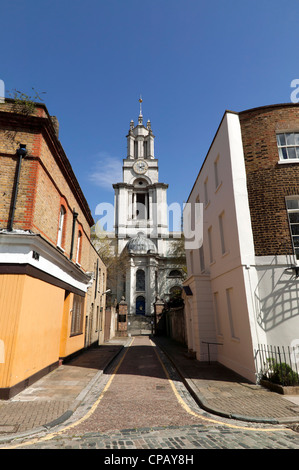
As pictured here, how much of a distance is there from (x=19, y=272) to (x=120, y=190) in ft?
163

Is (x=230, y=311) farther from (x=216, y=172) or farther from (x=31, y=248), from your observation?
(x=31, y=248)

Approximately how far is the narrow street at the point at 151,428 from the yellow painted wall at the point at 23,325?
206cm

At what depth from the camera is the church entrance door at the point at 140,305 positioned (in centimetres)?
4459

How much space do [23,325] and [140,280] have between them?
1545 inches

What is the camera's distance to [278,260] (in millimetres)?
9062

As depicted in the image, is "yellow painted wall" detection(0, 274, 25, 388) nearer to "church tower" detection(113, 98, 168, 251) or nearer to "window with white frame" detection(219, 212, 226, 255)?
"window with white frame" detection(219, 212, 226, 255)

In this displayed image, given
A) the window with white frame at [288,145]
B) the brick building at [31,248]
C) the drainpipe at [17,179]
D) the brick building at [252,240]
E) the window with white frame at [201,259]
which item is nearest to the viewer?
the brick building at [31,248]

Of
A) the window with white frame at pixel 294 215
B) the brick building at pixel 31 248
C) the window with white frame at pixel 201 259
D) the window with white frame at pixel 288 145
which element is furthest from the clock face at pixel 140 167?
the window with white frame at pixel 294 215

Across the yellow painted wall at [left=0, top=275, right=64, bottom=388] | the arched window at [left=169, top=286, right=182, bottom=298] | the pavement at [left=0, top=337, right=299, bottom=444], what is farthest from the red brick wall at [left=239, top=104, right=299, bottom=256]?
the arched window at [left=169, top=286, right=182, bottom=298]

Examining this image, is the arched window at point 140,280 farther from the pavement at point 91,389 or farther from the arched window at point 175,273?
the pavement at point 91,389

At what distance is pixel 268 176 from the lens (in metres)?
9.92

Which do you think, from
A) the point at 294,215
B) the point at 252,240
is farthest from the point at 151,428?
the point at 294,215

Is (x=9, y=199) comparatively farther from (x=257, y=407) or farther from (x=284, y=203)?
(x=284, y=203)
